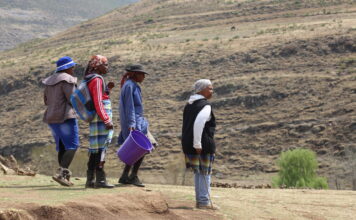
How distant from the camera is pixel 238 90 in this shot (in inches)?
1838

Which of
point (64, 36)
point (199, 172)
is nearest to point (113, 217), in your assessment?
point (199, 172)

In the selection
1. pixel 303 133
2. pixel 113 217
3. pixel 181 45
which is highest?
pixel 181 45

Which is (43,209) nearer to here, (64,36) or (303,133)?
(303,133)

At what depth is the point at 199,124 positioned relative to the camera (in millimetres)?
8680

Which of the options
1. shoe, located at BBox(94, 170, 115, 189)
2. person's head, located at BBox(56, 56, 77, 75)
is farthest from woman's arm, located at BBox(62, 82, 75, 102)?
shoe, located at BBox(94, 170, 115, 189)

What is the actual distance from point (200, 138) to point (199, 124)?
0.17 meters

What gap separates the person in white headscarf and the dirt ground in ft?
1.06

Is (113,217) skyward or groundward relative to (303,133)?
groundward

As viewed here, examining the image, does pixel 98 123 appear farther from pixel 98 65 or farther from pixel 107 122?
pixel 98 65

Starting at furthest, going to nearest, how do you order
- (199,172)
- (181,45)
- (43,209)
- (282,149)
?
(181,45), (282,149), (199,172), (43,209)

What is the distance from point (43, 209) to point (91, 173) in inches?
75.5

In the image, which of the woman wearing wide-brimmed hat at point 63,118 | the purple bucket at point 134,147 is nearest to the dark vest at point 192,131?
the purple bucket at point 134,147

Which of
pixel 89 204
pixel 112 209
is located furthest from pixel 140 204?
pixel 89 204

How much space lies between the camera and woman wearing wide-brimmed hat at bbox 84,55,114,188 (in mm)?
9109
